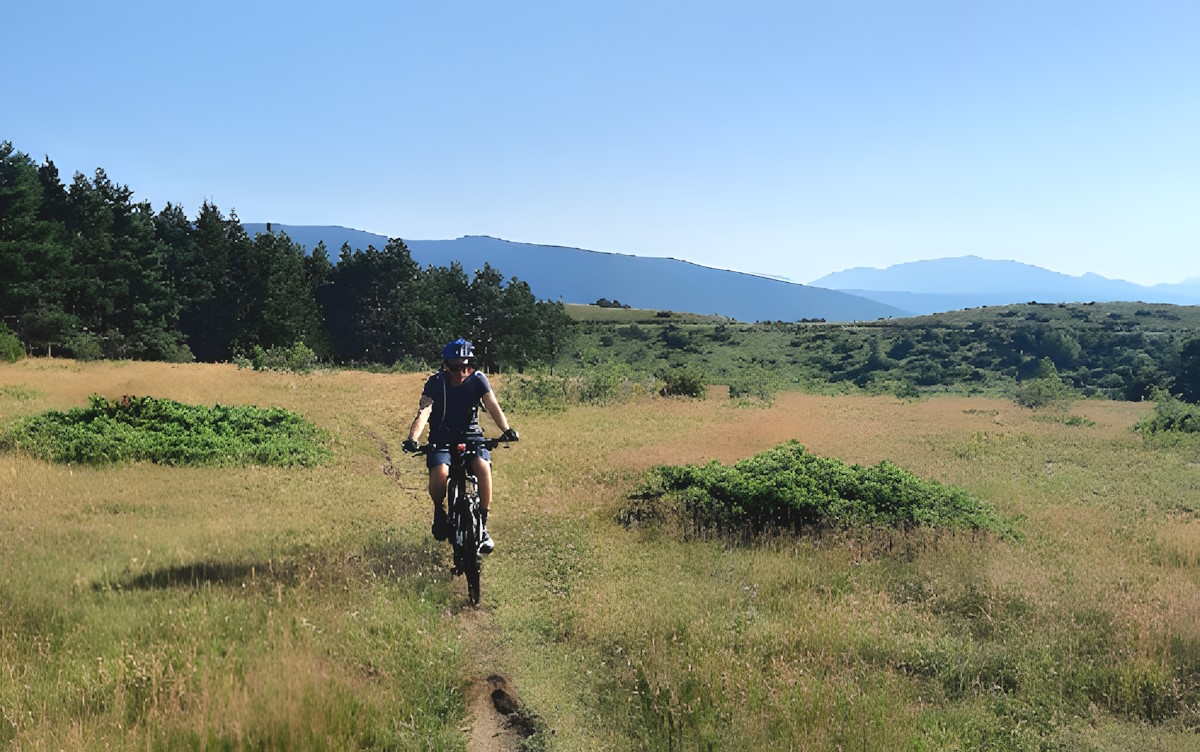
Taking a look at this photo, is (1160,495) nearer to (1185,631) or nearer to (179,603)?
(1185,631)

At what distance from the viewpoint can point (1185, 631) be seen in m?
6.16

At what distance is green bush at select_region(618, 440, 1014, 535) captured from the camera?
1015 centimetres

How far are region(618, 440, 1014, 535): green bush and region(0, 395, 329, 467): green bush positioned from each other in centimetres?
875

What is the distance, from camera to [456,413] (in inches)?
303

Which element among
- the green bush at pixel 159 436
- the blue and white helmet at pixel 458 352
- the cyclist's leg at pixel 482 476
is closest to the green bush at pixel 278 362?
the green bush at pixel 159 436

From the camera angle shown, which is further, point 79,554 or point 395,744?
point 79,554

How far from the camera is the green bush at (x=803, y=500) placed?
1015cm

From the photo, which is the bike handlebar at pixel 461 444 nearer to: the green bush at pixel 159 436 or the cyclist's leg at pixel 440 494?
the cyclist's leg at pixel 440 494

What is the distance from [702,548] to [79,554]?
318 inches

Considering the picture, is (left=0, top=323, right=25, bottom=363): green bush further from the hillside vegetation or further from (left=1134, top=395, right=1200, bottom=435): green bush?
(left=1134, top=395, right=1200, bottom=435): green bush

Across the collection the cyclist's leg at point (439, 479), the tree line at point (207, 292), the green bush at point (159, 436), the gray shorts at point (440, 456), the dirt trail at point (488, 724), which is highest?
the tree line at point (207, 292)

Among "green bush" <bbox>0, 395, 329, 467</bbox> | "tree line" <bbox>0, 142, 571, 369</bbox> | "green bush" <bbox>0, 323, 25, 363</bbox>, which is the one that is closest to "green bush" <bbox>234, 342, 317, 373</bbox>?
"green bush" <bbox>0, 323, 25, 363</bbox>

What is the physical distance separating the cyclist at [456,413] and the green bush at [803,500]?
13.0ft

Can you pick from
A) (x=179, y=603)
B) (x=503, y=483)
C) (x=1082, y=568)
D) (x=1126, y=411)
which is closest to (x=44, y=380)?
(x=503, y=483)
